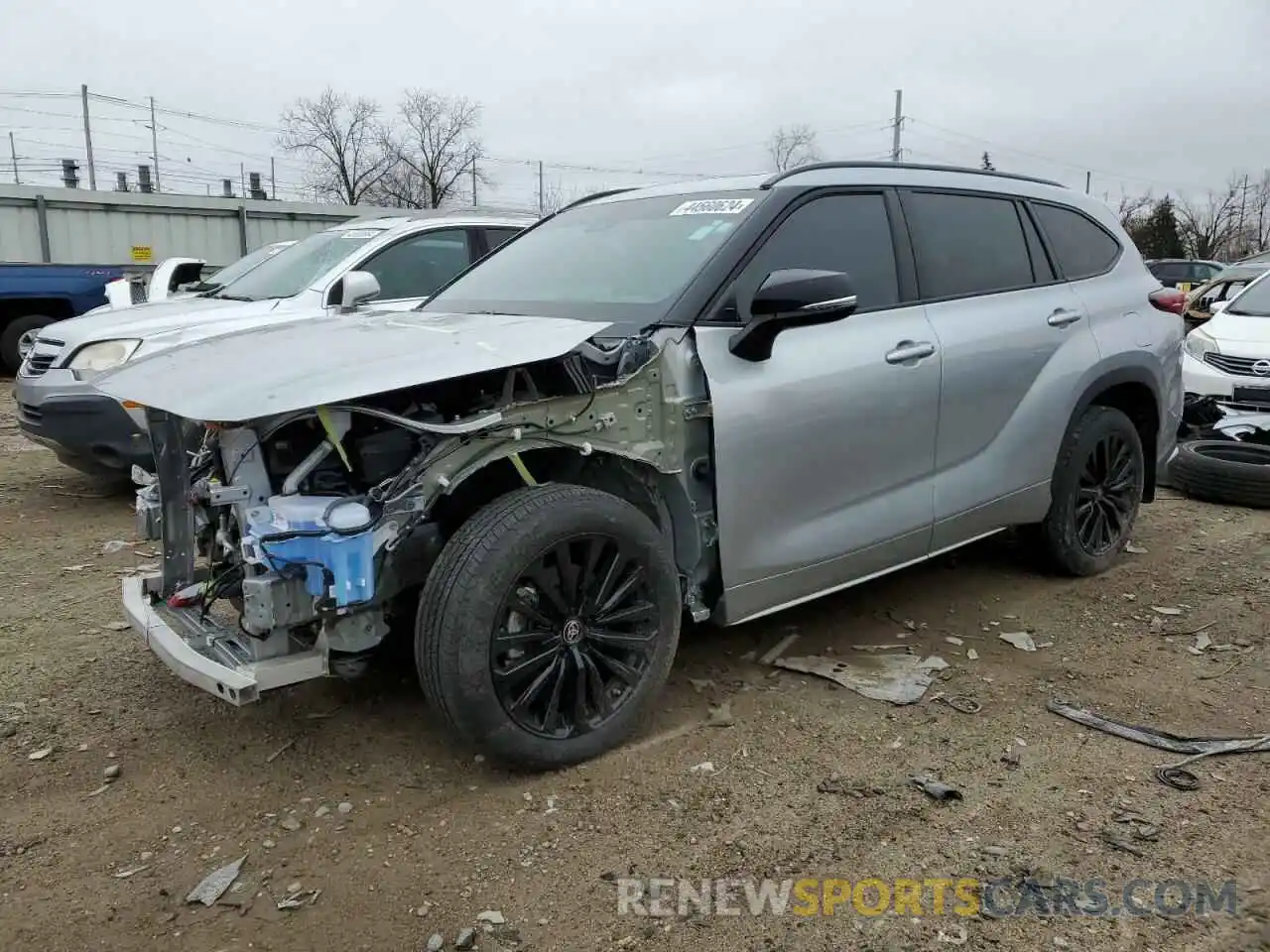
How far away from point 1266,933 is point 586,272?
2807 millimetres

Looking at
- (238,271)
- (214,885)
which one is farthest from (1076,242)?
(238,271)

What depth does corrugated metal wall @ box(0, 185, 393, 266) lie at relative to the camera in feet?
48.2

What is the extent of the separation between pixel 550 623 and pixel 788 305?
1.20 meters

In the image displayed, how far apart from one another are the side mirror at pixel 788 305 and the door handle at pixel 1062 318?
153cm

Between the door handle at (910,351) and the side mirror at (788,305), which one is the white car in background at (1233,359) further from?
the side mirror at (788,305)

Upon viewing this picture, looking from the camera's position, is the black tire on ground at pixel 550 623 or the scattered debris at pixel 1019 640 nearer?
the black tire on ground at pixel 550 623

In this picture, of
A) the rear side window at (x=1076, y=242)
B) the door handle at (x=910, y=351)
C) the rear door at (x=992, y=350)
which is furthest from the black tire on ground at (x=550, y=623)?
the rear side window at (x=1076, y=242)

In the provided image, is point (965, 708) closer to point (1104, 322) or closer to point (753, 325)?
point (753, 325)

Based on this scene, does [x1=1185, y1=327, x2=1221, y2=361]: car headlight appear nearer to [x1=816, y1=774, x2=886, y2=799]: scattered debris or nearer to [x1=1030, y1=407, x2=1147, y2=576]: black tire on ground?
[x1=1030, y1=407, x2=1147, y2=576]: black tire on ground

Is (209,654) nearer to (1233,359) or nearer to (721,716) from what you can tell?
(721,716)

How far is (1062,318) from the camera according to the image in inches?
171

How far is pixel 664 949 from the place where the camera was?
2.26 m

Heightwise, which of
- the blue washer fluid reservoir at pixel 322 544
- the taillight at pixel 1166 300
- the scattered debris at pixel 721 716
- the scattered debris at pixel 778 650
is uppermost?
the taillight at pixel 1166 300

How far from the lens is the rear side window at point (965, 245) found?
3916mm
